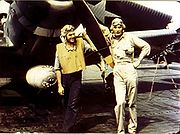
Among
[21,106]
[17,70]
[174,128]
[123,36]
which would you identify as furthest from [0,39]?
[174,128]

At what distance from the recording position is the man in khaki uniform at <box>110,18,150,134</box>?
378cm

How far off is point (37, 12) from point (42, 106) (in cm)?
170

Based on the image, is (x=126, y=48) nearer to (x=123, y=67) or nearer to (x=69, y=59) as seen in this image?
(x=123, y=67)

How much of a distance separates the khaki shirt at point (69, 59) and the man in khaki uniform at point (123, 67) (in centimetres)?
44

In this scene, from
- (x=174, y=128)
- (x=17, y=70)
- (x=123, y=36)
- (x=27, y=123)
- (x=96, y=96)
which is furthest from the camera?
(x=96, y=96)

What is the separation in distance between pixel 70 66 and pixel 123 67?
2.15 feet

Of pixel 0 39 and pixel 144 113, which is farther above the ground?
pixel 0 39

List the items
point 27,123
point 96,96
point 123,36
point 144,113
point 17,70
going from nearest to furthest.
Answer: point 123,36, point 27,123, point 144,113, point 17,70, point 96,96

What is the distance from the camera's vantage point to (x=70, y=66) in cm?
399

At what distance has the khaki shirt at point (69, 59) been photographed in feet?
13.0

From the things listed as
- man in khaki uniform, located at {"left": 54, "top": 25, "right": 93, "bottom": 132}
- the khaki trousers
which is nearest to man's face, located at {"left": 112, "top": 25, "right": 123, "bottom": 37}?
the khaki trousers

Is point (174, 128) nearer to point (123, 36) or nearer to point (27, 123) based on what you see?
point (123, 36)

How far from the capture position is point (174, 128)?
4.20 metres

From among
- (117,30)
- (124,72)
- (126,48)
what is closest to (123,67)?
(124,72)
